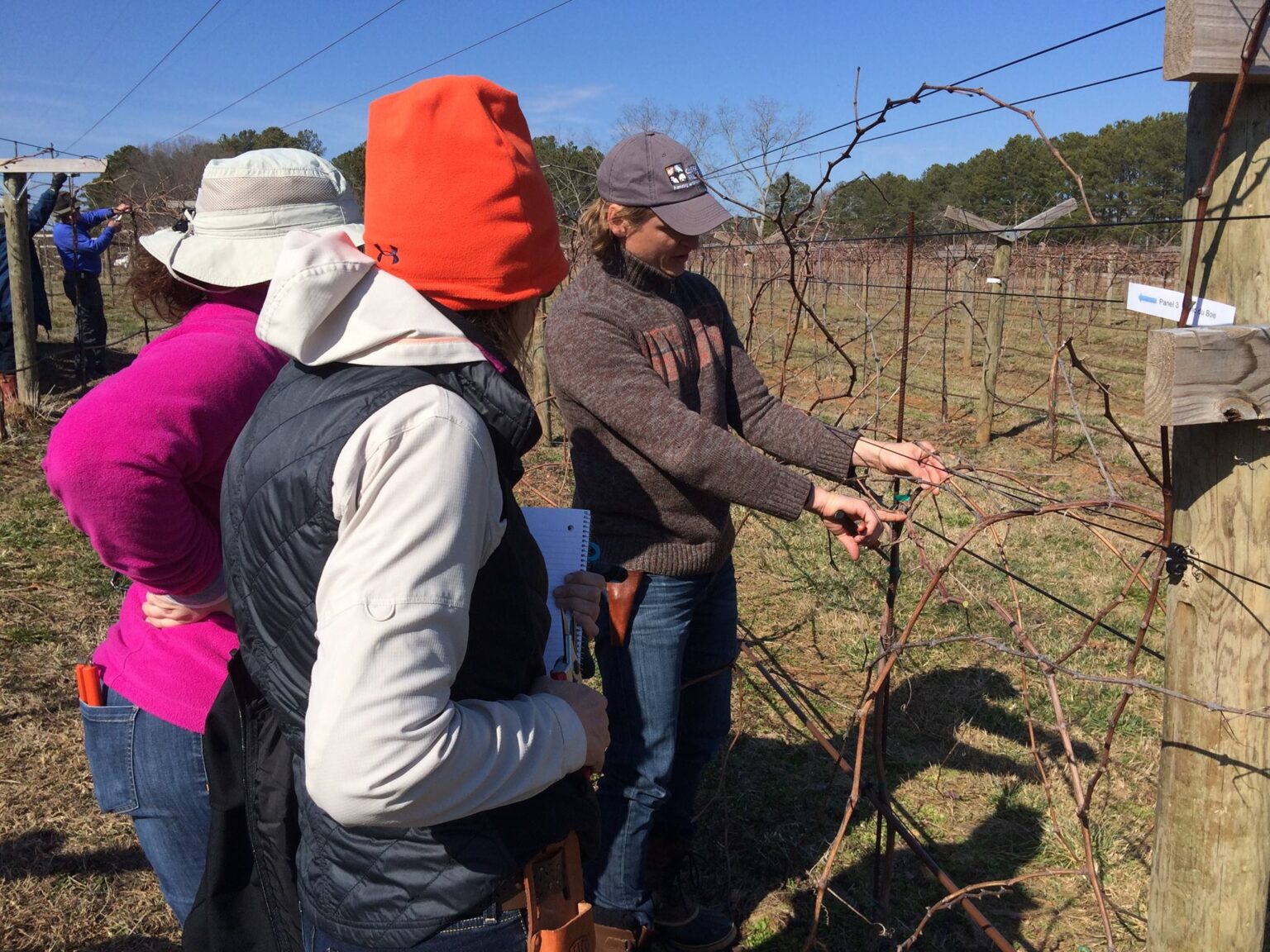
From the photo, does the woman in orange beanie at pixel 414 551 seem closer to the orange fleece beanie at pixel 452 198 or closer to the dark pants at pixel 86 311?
the orange fleece beanie at pixel 452 198

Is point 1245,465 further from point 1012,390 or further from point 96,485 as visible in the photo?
point 1012,390

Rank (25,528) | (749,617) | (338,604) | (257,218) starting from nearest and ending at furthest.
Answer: (338,604) < (257,218) < (749,617) < (25,528)

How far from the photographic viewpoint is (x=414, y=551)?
2.67 ft

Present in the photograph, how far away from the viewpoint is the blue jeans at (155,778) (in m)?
1.33

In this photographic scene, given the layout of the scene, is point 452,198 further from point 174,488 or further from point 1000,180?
point 1000,180

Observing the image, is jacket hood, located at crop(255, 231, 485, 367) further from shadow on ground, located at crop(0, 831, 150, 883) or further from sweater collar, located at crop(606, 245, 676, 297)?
shadow on ground, located at crop(0, 831, 150, 883)

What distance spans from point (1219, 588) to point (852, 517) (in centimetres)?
62

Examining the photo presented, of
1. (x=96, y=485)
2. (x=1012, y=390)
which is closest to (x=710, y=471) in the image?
(x=96, y=485)

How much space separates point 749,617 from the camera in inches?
169

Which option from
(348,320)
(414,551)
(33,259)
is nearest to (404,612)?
(414,551)

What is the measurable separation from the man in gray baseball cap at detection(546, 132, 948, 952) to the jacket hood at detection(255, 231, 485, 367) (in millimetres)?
879

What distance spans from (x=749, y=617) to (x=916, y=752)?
121 cm

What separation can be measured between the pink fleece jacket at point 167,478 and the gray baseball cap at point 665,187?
2.49ft

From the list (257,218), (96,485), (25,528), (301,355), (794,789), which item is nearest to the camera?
(301,355)
